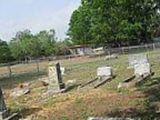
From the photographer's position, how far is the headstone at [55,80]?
877 inches

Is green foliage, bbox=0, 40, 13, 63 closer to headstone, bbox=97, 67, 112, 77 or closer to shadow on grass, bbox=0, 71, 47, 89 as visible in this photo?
shadow on grass, bbox=0, 71, 47, 89

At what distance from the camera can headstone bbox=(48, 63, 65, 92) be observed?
22.3 meters

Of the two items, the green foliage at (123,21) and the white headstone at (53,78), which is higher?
the green foliage at (123,21)

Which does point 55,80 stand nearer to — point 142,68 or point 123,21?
point 142,68

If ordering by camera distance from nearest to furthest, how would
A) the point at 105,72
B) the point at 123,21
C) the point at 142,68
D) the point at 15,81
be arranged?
the point at 142,68
the point at 105,72
the point at 15,81
the point at 123,21

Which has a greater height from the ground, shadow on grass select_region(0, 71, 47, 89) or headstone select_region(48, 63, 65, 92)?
headstone select_region(48, 63, 65, 92)

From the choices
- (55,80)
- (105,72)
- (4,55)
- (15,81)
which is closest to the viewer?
(55,80)

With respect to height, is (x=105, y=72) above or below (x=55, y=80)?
Answer: above

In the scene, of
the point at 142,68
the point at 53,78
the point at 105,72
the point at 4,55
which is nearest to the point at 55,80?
the point at 53,78

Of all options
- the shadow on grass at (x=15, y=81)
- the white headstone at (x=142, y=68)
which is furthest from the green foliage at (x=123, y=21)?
the white headstone at (x=142, y=68)

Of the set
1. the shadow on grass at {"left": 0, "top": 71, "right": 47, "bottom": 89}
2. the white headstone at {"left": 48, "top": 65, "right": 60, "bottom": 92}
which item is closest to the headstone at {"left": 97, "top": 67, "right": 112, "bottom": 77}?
the white headstone at {"left": 48, "top": 65, "right": 60, "bottom": 92}

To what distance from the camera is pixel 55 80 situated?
2256cm

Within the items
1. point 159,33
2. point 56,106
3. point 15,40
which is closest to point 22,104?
point 56,106

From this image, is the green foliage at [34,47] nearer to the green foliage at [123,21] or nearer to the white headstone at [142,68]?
the green foliage at [123,21]
